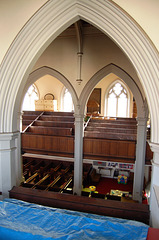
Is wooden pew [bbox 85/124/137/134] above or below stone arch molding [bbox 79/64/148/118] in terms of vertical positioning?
below

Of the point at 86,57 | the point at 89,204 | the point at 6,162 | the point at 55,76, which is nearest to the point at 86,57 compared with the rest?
the point at 86,57

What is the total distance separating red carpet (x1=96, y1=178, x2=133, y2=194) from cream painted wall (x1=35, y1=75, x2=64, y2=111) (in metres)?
7.35

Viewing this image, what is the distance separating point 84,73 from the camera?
8.31 m

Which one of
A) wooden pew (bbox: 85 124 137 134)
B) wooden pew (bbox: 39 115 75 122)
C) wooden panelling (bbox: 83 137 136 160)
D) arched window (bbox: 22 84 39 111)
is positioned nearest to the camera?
wooden panelling (bbox: 83 137 136 160)

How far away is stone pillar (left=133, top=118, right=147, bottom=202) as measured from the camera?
25.6 ft

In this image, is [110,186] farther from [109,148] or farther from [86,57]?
[86,57]

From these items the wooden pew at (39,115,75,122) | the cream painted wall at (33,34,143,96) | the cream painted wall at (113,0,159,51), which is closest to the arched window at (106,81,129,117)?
the wooden pew at (39,115,75,122)

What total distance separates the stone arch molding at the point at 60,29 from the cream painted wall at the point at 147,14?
0.08 m

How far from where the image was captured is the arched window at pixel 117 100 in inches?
557

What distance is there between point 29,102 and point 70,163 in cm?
751

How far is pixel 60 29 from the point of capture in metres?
3.59

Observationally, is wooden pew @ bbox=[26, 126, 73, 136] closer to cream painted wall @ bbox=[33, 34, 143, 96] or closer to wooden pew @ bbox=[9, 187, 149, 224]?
cream painted wall @ bbox=[33, 34, 143, 96]

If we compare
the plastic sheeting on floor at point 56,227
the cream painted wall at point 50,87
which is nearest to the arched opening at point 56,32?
the plastic sheeting on floor at point 56,227

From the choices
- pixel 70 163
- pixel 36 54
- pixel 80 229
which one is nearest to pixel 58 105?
pixel 70 163
